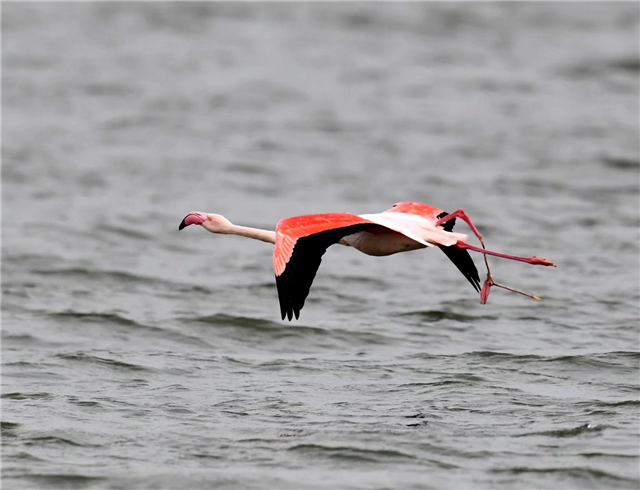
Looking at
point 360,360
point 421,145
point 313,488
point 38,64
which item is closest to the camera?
point 313,488

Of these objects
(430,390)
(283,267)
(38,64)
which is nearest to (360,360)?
(430,390)

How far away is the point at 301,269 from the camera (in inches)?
345

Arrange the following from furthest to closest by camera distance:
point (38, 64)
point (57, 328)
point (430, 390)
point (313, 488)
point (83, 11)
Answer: point (83, 11), point (38, 64), point (57, 328), point (430, 390), point (313, 488)

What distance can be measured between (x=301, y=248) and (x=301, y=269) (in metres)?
0.19

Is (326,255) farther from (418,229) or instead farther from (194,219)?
(418,229)

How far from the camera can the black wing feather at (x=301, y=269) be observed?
8570mm

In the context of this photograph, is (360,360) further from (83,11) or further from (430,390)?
(83,11)

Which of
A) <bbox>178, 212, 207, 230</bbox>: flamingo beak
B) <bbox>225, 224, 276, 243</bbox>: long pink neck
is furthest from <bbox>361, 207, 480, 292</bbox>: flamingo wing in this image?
<bbox>178, 212, 207, 230</bbox>: flamingo beak

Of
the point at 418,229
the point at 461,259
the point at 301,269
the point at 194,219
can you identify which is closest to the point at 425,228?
the point at 418,229

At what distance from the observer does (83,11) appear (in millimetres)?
31094

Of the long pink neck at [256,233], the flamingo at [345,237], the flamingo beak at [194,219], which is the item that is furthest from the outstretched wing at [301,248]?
the flamingo beak at [194,219]

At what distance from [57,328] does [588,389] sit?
5.89 m

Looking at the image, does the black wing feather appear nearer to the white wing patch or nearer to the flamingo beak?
the white wing patch

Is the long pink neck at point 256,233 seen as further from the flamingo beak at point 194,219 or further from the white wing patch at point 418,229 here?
the white wing patch at point 418,229
